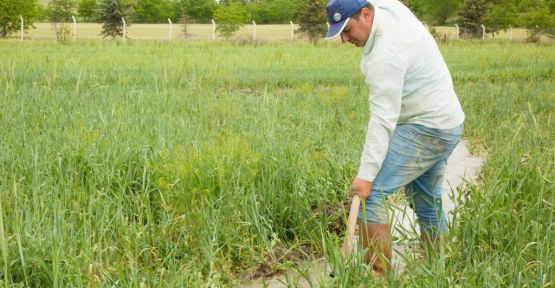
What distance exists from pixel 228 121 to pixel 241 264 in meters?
2.92

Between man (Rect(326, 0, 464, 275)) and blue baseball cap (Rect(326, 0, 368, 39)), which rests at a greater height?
blue baseball cap (Rect(326, 0, 368, 39))

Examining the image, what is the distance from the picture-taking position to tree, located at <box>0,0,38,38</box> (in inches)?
1658

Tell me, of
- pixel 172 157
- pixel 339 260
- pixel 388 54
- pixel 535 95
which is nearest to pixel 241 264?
pixel 172 157

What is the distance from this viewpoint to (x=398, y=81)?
349cm

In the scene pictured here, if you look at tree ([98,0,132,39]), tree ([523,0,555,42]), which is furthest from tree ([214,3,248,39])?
tree ([523,0,555,42])

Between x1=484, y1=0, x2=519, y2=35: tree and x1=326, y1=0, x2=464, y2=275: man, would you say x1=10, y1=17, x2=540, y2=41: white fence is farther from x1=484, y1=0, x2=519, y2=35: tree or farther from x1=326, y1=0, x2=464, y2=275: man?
x1=326, y1=0, x2=464, y2=275: man

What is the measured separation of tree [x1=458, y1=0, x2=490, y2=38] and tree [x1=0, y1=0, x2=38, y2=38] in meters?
31.3

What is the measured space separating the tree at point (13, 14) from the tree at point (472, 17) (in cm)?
3127

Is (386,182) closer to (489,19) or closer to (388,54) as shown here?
(388,54)

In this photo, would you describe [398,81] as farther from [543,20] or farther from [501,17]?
[501,17]

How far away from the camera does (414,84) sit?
12.0ft

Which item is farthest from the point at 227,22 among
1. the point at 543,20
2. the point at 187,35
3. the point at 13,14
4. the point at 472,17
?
the point at 543,20

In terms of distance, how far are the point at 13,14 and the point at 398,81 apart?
1715 inches

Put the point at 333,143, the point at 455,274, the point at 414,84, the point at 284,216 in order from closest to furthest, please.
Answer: the point at 455,274 < the point at 414,84 < the point at 284,216 < the point at 333,143
